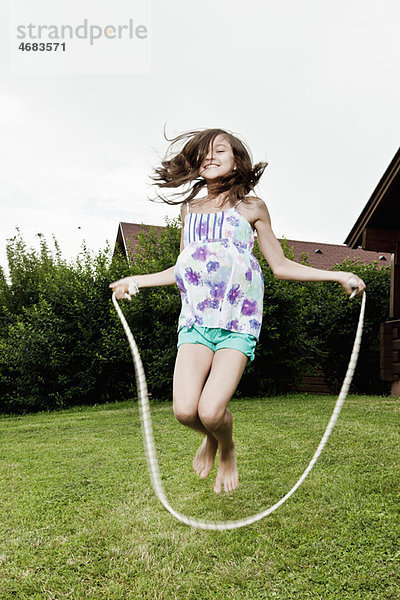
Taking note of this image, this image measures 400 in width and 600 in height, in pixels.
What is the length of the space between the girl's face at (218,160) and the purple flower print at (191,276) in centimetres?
53

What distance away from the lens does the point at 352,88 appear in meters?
4.17

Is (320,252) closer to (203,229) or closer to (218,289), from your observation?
(203,229)

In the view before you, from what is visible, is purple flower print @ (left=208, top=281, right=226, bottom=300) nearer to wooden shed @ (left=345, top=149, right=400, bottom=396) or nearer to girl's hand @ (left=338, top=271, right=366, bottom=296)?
girl's hand @ (left=338, top=271, right=366, bottom=296)

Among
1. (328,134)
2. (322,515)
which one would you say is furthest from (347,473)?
(328,134)

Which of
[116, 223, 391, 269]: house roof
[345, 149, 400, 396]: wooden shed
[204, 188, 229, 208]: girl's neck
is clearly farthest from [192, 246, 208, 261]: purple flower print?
[116, 223, 391, 269]: house roof

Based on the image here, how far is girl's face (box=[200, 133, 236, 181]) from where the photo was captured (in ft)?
10.4

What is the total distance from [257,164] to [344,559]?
2.84 metres

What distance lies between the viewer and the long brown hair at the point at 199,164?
318cm

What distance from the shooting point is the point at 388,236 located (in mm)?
10148

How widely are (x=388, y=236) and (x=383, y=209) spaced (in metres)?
0.60

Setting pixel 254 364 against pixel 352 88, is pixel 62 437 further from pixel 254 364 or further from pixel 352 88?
pixel 352 88

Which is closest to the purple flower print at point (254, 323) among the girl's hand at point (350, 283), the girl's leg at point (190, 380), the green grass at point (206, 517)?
the girl's leg at point (190, 380)

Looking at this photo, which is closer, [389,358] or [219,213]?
[219,213]

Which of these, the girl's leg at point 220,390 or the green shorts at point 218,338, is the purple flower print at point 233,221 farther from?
the girl's leg at point 220,390
